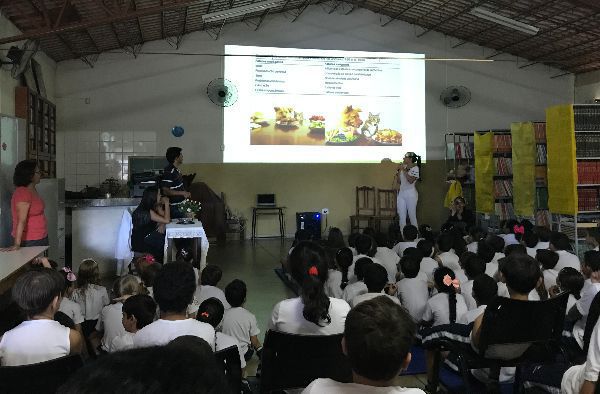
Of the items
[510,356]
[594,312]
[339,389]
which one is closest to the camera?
[339,389]

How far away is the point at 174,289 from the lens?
198cm

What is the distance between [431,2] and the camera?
962 cm

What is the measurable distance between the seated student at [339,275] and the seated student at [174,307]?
80.4 inches

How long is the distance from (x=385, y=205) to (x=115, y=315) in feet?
27.4

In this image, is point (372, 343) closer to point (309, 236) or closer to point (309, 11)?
point (309, 236)

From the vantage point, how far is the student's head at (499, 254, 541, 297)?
232cm

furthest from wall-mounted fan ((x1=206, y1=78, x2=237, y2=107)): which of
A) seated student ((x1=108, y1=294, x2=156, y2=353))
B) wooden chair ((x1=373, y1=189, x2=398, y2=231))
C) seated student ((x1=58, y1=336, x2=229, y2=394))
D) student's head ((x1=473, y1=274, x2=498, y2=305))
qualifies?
seated student ((x1=58, y1=336, x2=229, y2=394))

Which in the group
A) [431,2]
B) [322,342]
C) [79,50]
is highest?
[431,2]

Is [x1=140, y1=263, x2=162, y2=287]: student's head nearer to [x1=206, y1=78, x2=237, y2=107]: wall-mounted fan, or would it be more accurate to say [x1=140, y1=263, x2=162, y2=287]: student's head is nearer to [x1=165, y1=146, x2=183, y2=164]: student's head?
[x1=165, y1=146, x2=183, y2=164]: student's head

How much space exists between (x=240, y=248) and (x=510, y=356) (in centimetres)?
676

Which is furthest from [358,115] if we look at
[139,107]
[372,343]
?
[372,343]

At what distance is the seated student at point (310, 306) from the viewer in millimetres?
2180

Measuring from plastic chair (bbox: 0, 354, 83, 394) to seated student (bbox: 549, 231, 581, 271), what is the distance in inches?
143

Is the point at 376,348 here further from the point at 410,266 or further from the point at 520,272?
the point at 410,266
